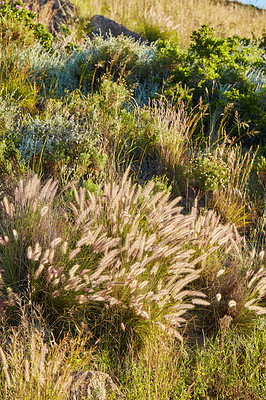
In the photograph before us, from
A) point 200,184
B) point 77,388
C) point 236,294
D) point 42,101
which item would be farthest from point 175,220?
point 42,101

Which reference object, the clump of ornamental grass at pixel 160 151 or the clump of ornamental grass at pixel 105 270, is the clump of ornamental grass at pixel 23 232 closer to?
the clump of ornamental grass at pixel 105 270

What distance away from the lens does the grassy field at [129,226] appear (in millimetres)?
2262

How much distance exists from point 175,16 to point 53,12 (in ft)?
16.7

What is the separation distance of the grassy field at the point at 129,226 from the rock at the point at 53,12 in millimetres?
187

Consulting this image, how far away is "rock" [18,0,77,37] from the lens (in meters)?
8.15

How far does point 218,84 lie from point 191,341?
5.10m

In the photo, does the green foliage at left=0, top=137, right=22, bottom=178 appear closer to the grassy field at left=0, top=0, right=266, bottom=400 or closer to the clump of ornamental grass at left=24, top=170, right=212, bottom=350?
the grassy field at left=0, top=0, right=266, bottom=400

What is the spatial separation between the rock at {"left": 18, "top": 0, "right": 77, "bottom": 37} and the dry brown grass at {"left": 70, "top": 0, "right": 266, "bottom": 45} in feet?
1.25

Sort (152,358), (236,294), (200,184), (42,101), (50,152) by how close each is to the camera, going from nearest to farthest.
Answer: (152,358) < (236,294) < (50,152) < (200,184) < (42,101)

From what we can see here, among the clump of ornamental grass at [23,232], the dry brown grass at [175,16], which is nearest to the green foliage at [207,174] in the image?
the clump of ornamental grass at [23,232]

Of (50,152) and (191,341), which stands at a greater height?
(50,152)

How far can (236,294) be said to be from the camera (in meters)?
2.96

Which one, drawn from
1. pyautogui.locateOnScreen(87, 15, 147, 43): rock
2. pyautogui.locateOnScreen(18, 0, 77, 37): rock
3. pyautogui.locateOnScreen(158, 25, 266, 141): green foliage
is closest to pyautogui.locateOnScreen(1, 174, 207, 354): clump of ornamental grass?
pyautogui.locateOnScreen(158, 25, 266, 141): green foliage

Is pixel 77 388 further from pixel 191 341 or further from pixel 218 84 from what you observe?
pixel 218 84
